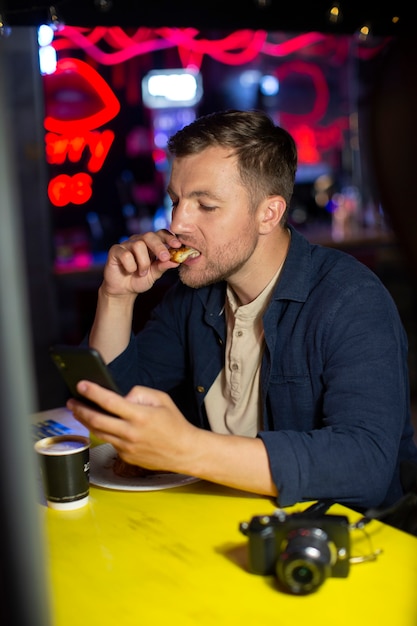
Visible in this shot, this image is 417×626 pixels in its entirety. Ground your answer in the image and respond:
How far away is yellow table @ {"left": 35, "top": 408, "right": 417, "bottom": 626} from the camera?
3.62 feet

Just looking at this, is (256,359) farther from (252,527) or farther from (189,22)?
(189,22)

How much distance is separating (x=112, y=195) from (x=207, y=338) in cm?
403

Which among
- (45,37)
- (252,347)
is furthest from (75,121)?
(252,347)

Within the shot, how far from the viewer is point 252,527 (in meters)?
1.19

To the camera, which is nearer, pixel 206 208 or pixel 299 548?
pixel 299 548

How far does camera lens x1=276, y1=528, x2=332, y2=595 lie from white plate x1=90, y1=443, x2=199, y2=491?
49cm

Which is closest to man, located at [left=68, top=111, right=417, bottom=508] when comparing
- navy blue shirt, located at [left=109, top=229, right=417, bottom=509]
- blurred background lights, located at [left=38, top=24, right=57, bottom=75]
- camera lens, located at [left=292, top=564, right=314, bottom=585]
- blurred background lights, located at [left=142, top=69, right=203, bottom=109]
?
navy blue shirt, located at [left=109, top=229, right=417, bottom=509]

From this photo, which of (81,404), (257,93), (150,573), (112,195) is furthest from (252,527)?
(257,93)

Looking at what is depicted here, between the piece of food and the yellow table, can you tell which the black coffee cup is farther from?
the piece of food

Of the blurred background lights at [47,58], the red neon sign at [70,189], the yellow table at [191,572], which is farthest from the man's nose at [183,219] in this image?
the red neon sign at [70,189]

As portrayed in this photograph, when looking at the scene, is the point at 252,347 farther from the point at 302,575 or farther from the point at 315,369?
the point at 302,575

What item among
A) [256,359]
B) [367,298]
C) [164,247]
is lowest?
[256,359]

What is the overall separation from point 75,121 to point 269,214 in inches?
144

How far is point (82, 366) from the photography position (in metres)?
1.38
